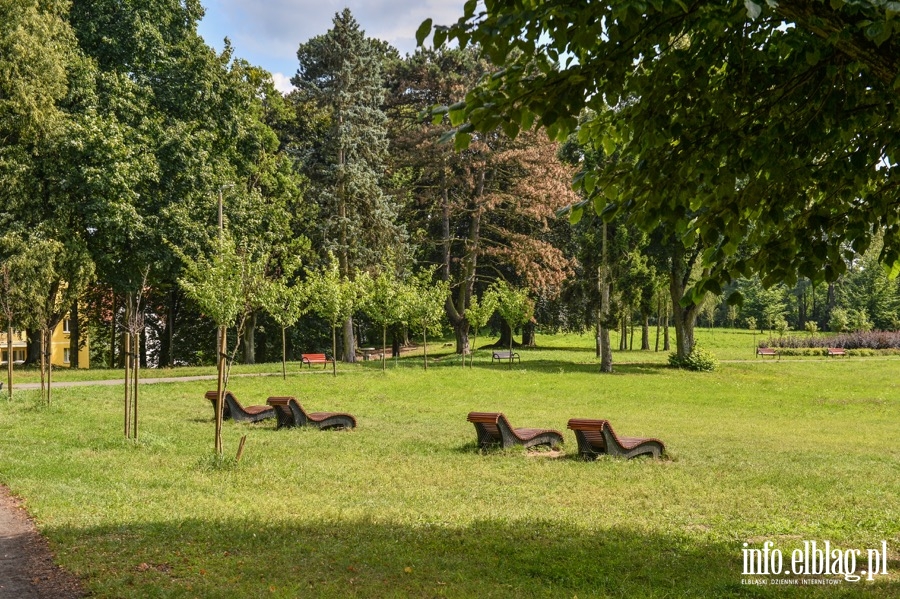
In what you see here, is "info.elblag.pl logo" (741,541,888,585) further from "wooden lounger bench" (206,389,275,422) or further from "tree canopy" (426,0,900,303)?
"wooden lounger bench" (206,389,275,422)

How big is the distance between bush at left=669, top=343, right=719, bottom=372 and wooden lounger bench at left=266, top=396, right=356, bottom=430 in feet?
71.2

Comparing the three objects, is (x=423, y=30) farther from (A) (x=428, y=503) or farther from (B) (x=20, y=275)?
(B) (x=20, y=275)

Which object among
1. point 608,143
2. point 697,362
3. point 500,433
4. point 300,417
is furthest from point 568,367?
point 608,143

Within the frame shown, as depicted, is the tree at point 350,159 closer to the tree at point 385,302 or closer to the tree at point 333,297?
the tree at point 385,302

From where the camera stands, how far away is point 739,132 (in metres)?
5.96

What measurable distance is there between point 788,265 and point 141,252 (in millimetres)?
28382

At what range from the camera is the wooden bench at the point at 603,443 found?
45.6ft

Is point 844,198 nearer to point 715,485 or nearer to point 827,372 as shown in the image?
point 715,485

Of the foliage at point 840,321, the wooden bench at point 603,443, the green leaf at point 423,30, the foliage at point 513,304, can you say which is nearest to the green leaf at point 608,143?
the green leaf at point 423,30

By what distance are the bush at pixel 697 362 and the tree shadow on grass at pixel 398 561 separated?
93.9 ft

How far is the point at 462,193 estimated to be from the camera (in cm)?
4022

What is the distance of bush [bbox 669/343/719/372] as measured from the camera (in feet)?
117

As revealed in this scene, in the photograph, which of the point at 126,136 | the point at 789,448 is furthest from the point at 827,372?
the point at 126,136

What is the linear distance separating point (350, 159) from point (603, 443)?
1003 inches
